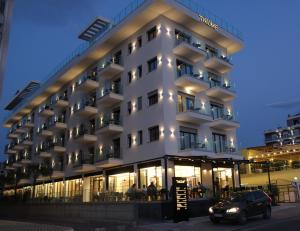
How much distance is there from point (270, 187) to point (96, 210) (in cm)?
1557

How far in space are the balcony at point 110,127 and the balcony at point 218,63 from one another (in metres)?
10.4

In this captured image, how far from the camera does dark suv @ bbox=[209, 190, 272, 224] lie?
18683 millimetres

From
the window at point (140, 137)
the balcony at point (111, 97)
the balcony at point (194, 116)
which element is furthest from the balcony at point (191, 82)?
the balcony at point (111, 97)

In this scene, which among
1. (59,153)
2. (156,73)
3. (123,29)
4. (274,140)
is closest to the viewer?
(156,73)

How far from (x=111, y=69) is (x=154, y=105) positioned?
7.37m

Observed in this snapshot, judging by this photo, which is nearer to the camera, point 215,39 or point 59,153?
point 215,39

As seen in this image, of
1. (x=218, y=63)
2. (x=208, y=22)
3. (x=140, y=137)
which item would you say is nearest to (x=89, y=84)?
(x=140, y=137)

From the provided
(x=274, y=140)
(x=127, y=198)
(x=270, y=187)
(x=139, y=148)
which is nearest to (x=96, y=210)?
(x=127, y=198)

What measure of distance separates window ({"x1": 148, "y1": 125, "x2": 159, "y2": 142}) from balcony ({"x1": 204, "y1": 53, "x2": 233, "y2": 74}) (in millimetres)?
9103

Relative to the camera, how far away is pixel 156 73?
3038 cm

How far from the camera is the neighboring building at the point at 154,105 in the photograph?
96.3ft

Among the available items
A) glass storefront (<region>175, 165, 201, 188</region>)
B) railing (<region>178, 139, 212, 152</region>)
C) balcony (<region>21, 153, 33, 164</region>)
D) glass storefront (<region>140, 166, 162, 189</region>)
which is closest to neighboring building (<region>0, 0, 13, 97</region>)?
glass storefront (<region>140, 166, 162, 189</region>)

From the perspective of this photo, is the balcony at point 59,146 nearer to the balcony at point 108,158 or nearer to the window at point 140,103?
the balcony at point 108,158

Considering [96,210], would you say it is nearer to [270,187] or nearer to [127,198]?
[127,198]
